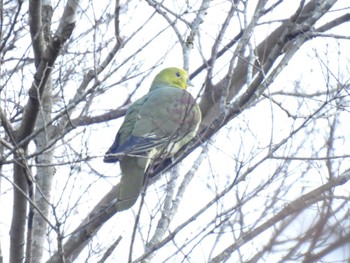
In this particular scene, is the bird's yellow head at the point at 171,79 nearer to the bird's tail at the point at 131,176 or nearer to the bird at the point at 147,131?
the bird at the point at 147,131

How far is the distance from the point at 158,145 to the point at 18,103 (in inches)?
43.2

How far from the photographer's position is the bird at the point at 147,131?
16.4ft

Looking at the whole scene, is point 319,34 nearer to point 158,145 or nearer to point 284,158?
point 284,158

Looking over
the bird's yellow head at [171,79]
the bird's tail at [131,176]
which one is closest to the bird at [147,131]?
the bird's tail at [131,176]

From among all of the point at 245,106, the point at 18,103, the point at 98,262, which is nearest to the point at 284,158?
the point at 245,106

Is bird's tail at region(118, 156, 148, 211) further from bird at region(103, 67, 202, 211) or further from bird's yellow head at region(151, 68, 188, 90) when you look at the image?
bird's yellow head at region(151, 68, 188, 90)

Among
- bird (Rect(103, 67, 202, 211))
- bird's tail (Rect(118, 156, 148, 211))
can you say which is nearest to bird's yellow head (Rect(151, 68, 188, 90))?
bird (Rect(103, 67, 202, 211))

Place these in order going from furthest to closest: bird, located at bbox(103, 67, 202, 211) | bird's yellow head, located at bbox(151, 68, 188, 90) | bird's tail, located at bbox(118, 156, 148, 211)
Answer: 1. bird's yellow head, located at bbox(151, 68, 188, 90)
2. bird's tail, located at bbox(118, 156, 148, 211)
3. bird, located at bbox(103, 67, 202, 211)

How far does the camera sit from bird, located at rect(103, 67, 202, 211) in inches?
196

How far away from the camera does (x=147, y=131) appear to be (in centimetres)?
561

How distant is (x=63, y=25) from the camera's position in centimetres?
376

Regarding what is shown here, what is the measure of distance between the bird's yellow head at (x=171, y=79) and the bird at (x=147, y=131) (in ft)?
0.83

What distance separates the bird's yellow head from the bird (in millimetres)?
254

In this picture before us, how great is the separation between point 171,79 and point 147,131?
1697 mm
